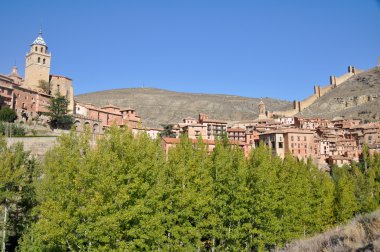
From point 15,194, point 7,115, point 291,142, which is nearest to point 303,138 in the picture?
point 291,142

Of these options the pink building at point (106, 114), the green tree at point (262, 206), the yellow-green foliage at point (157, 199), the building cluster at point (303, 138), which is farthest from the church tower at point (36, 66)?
the green tree at point (262, 206)

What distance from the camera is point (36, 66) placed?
77625 millimetres

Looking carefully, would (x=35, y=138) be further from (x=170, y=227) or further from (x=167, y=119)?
(x=167, y=119)

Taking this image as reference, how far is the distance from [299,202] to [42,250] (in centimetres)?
2138

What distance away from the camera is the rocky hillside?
106438 millimetres

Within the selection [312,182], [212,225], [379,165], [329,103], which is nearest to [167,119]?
[329,103]

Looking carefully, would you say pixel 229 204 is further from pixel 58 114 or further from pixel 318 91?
pixel 318 91

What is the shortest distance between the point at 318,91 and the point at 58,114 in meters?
109

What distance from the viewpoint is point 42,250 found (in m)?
21.8

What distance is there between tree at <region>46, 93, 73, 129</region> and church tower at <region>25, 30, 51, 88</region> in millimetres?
16873

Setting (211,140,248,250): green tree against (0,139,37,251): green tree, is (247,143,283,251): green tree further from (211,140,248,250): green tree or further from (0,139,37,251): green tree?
(0,139,37,251): green tree

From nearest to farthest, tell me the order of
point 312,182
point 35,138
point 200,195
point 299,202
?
point 200,195 → point 299,202 → point 312,182 → point 35,138

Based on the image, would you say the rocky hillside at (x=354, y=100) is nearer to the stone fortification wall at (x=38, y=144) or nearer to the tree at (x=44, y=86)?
the tree at (x=44, y=86)

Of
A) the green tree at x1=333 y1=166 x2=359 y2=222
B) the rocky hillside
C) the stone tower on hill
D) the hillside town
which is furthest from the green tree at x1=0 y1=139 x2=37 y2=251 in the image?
the rocky hillside
